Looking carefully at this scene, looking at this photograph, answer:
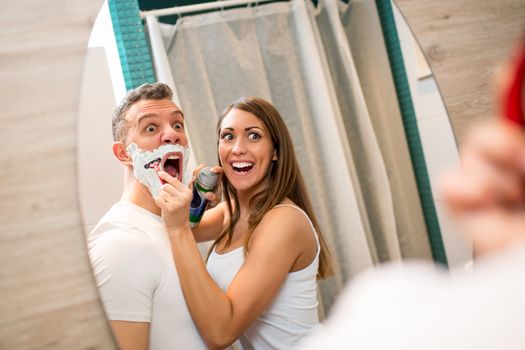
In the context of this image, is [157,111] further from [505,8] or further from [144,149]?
[505,8]

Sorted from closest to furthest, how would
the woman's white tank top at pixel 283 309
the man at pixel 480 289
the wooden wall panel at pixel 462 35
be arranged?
the man at pixel 480 289 → the woman's white tank top at pixel 283 309 → the wooden wall panel at pixel 462 35

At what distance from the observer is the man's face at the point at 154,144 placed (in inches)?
25.1

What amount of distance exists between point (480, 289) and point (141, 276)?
1.46 feet

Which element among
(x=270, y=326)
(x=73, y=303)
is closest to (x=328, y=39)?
(x=270, y=326)

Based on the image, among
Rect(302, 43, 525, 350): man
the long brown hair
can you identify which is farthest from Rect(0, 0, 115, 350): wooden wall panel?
Rect(302, 43, 525, 350): man

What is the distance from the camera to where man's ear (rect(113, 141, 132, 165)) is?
64 centimetres

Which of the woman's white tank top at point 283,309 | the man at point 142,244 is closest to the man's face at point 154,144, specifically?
the man at point 142,244

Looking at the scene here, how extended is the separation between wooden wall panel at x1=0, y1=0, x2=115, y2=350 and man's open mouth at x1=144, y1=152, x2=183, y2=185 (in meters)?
0.12

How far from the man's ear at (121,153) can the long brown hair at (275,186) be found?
0.13 meters

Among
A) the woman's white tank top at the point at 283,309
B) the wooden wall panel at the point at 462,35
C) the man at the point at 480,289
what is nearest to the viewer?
the man at the point at 480,289

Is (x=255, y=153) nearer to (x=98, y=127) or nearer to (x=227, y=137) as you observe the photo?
(x=227, y=137)

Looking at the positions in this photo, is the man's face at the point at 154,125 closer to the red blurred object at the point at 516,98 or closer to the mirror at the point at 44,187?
the mirror at the point at 44,187

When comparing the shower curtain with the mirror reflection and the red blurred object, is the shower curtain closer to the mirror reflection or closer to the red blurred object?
the mirror reflection

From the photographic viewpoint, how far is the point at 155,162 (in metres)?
0.64
